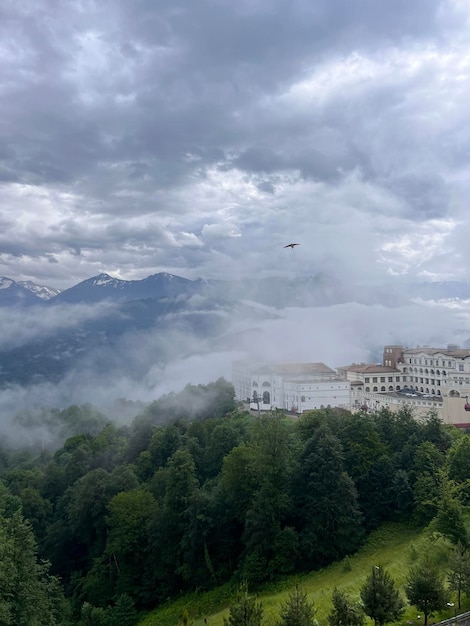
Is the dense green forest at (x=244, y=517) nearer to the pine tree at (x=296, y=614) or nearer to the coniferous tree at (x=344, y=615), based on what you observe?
the coniferous tree at (x=344, y=615)

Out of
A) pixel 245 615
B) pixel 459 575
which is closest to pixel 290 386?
pixel 459 575

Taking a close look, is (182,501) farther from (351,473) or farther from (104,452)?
(104,452)

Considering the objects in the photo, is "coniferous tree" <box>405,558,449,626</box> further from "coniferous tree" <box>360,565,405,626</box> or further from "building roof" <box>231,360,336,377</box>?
"building roof" <box>231,360,336,377</box>

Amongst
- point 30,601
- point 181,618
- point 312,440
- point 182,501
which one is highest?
point 312,440

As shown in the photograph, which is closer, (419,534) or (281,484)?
(419,534)

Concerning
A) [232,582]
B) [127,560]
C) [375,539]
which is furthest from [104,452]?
[375,539]

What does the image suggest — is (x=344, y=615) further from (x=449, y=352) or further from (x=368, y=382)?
(x=368, y=382)
